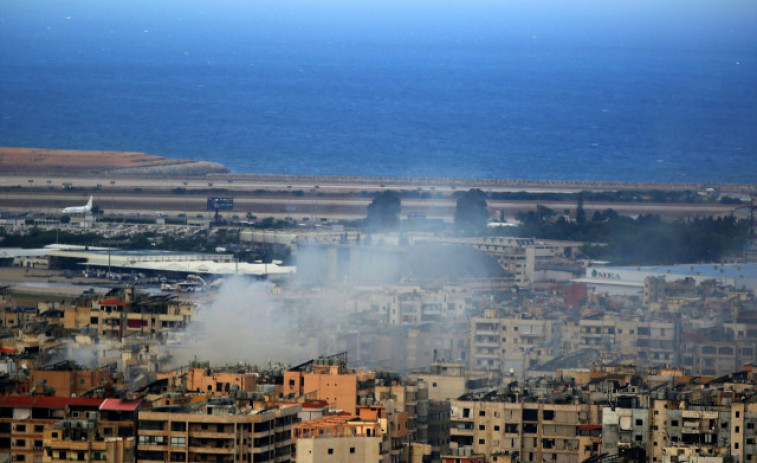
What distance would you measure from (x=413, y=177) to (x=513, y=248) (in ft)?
99.4

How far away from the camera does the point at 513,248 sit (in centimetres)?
5797

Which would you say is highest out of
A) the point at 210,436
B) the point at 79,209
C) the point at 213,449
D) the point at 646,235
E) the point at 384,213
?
the point at 79,209

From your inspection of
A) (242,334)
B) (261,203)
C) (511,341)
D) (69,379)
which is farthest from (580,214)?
(69,379)

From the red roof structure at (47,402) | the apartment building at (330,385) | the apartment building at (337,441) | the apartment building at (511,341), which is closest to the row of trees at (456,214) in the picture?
the apartment building at (511,341)

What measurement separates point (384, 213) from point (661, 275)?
1408 centimetres

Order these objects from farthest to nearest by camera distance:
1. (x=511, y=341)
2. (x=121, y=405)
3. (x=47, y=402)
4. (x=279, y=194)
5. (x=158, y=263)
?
(x=279, y=194) < (x=158, y=263) < (x=511, y=341) < (x=47, y=402) < (x=121, y=405)

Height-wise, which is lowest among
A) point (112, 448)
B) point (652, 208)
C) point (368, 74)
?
point (112, 448)

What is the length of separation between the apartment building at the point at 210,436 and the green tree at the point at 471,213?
40.2 meters

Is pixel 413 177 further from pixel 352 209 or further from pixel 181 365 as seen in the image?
pixel 181 365

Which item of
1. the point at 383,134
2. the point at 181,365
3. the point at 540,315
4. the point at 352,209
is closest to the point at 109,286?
the point at 540,315

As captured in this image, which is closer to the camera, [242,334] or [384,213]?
[242,334]

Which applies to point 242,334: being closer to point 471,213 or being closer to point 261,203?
point 471,213

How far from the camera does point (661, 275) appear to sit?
5262 centimetres

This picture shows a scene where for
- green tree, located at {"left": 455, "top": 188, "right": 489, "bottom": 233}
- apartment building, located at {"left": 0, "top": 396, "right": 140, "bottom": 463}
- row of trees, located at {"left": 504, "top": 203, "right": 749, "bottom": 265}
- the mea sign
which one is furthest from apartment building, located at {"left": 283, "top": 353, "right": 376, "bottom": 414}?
green tree, located at {"left": 455, "top": 188, "right": 489, "bottom": 233}
